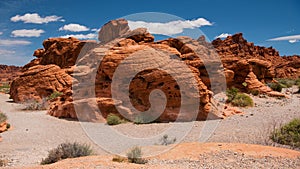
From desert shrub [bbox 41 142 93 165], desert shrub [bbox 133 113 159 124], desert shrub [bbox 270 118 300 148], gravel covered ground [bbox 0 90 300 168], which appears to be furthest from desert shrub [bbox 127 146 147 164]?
desert shrub [bbox 133 113 159 124]

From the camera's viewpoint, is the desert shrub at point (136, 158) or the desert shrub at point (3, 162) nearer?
the desert shrub at point (136, 158)

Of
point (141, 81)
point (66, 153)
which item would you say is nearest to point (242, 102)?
point (141, 81)

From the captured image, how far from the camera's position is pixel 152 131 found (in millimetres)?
11492

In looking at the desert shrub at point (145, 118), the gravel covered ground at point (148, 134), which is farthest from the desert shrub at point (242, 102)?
the desert shrub at point (145, 118)

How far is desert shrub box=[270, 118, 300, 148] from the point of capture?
8.39 m

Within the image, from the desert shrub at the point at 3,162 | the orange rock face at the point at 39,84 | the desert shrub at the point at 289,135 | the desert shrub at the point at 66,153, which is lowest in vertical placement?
the desert shrub at the point at 3,162

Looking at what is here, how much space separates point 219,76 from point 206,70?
6.07ft

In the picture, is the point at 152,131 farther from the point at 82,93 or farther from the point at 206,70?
the point at 206,70

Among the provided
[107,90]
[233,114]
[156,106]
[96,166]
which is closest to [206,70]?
[233,114]

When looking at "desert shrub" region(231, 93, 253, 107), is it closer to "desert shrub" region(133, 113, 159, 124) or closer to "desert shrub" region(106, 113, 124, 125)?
"desert shrub" region(133, 113, 159, 124)

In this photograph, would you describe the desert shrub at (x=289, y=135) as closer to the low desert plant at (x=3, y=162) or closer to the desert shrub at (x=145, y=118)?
the desert shrub at (x=145, y=118)

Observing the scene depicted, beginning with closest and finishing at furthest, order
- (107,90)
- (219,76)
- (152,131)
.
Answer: (152,131), (107,90), (219,76)

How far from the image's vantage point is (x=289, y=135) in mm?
8672

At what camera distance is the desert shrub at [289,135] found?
27.5 feet
